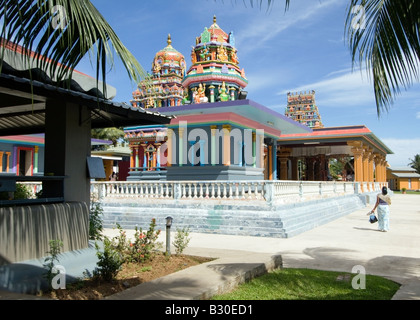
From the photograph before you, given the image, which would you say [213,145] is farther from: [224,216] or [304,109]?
[304,109]

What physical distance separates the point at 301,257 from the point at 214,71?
18.6 meters

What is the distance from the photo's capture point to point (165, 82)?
40.5 meters

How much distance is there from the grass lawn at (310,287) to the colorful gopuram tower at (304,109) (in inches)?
1824

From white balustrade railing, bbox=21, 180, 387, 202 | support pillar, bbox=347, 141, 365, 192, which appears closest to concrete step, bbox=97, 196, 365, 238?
Result: white balustrade railing, bbox=21, 180, 387, 202

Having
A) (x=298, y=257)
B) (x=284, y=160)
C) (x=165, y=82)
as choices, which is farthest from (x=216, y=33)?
(x=298, y=257)

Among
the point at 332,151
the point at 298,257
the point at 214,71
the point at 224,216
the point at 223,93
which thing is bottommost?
the point at 298,257

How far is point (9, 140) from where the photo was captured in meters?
19.8

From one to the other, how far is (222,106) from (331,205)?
6.85m

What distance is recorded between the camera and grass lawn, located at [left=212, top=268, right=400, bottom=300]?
16.4 ft

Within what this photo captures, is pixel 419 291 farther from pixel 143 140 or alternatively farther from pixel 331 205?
pixel 143 140

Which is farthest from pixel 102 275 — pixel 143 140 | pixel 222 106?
pixel 143 140

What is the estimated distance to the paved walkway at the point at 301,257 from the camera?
15.7 ft

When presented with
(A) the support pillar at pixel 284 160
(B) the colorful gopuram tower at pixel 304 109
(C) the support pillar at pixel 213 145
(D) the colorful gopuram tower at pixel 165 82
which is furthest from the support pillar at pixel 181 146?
(B) the colorful gopuram tower at pixel 304 109

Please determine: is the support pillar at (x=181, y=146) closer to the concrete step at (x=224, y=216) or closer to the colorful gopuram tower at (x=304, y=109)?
the concrete step at (x=224, y=216)
